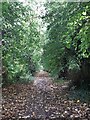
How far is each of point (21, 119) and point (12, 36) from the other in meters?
3.36

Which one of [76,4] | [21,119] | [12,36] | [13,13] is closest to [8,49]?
[12,36]

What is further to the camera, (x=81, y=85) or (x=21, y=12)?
(x=81, y=85)

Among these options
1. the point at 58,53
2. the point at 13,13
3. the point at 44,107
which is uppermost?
the point at 13,13

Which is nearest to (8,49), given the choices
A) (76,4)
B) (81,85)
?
(81,85)

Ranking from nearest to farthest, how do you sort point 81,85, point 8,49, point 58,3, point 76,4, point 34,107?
point 76,4 < point 34,107 < point 58,3 < point 8,49 < point 81,85

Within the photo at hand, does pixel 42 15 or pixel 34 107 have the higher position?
pixel 42 15

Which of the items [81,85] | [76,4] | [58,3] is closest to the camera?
[76,4]

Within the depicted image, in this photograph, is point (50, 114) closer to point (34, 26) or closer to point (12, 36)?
point (12, 36)

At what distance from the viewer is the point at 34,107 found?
6105 millimetres

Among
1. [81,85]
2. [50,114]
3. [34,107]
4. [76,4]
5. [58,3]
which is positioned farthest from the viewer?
Answer: [81,85]

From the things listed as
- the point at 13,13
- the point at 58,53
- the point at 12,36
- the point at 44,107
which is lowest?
the point at 44,107

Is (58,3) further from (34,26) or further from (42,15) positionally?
(34,26)

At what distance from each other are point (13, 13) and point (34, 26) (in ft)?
5.89

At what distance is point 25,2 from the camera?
757 centimetres
